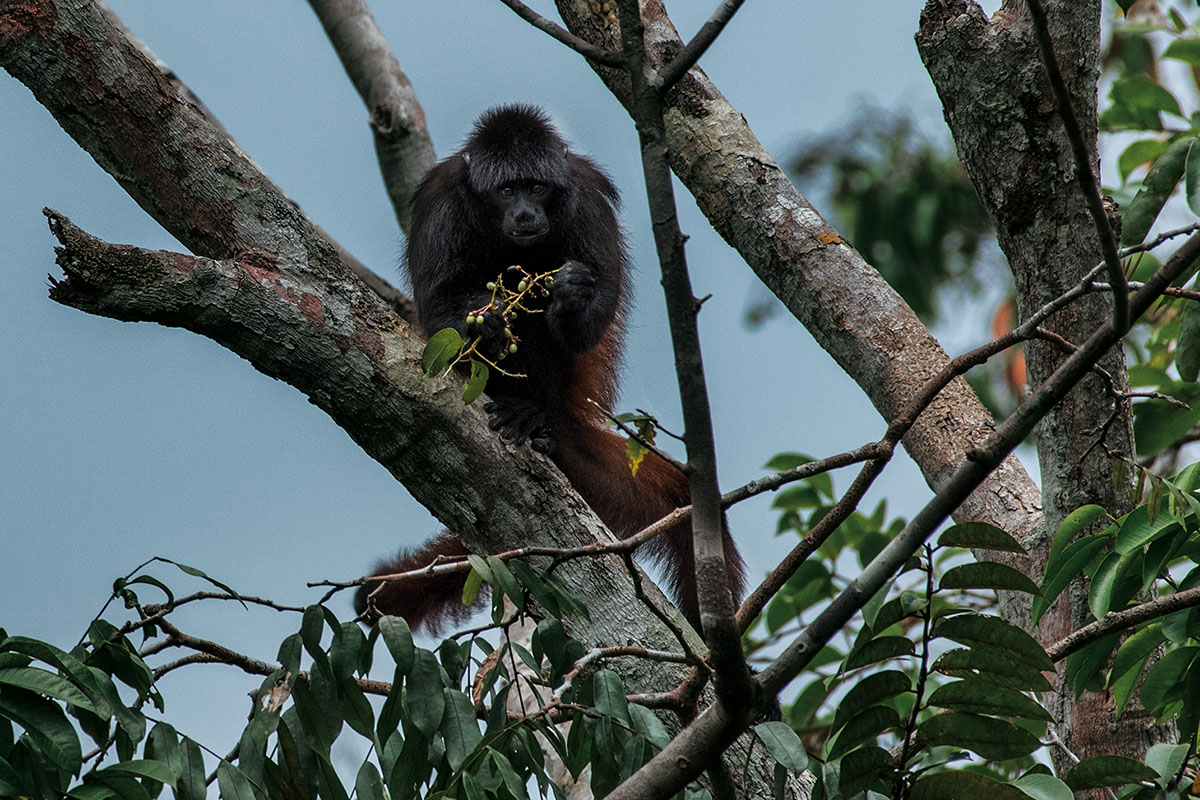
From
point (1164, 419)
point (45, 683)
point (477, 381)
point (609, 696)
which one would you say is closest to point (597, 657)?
point (609, 696)

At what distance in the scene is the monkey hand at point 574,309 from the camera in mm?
3791

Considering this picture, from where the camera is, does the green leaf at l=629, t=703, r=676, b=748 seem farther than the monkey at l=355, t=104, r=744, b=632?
No

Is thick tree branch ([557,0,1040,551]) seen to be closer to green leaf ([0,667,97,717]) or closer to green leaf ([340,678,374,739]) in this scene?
green leaf ([340,678,374,739])

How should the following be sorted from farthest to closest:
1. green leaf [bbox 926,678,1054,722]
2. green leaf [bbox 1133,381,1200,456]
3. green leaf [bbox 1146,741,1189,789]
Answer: green leaf [bbox 1133,381,1200,456], green leaf [bbox 1146,741,1189,789], green leaf [bbox 926,678,1054,722]

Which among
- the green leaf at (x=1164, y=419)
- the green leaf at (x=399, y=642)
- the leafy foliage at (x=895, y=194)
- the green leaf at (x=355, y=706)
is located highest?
the leafy foliage at (x=895, y=194)

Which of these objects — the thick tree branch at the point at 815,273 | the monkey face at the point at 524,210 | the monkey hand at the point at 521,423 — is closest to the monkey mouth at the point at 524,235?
the monkey face at the point at 524,210

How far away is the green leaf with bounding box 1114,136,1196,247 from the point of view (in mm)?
2695

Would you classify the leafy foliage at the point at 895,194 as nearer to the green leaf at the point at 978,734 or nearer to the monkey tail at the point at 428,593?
the monkey tail at the point at 428,593

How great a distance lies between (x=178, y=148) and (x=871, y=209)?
4.09m

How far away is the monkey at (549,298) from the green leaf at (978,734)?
174cm

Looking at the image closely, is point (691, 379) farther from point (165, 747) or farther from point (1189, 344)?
point (1189, 344)

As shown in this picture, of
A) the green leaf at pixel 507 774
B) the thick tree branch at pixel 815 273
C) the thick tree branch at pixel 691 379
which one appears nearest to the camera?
the thick tree branch at pixel 691 379

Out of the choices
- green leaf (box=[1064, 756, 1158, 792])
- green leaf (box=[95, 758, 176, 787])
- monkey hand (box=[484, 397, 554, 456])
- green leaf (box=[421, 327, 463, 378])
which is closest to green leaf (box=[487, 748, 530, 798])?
green leaf (box=[95, 758, 176, 787])

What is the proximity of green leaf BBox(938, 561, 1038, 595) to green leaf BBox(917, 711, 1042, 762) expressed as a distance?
0.25 m
